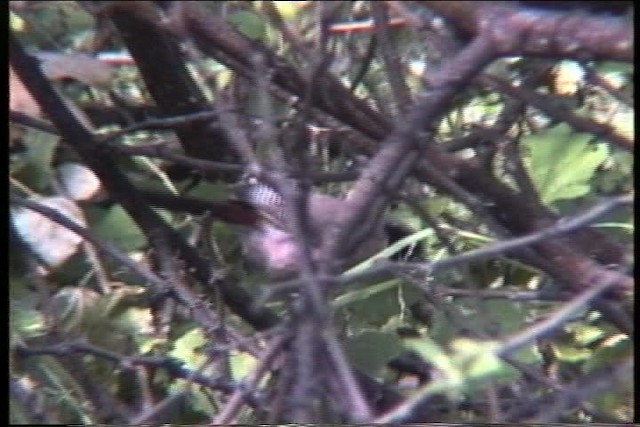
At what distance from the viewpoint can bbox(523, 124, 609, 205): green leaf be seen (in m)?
0.68

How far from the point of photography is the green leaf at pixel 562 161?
0.68 meters

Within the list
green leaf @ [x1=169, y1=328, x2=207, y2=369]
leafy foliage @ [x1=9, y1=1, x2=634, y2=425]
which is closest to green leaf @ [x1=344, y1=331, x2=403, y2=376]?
leafy foliage @ [x1=9, y1=1, x2=634, y2=425]

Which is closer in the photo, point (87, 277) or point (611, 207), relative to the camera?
point (611, 207)

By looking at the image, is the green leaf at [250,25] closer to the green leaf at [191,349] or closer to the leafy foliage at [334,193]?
the leafy foliage at [334,193]

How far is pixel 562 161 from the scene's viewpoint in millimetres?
701

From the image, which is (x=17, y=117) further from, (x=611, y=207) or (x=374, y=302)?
(x=611, y=207)

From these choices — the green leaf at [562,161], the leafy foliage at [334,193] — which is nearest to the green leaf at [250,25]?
the leafy foliage at [334,193]

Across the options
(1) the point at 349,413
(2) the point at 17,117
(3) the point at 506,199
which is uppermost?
(2) the point at 17,117

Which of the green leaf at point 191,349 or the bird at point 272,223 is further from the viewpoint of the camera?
the green leaf at point 191,349

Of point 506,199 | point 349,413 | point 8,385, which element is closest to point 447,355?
point 349,413

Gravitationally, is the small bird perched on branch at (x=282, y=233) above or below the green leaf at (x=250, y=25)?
below

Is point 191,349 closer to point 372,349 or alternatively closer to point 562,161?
point 372,349

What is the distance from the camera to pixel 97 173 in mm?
750

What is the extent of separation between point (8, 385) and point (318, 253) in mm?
250
